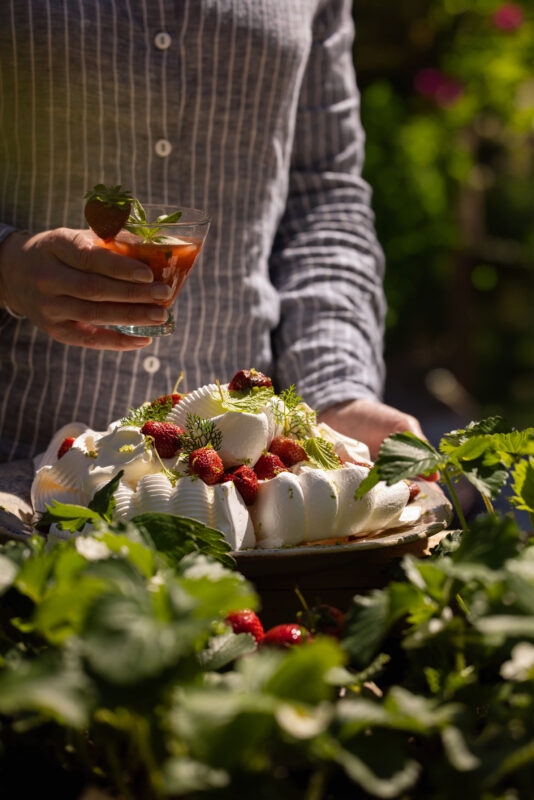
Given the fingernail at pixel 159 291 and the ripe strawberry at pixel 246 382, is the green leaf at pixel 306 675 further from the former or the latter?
the fingernail at pixel 159 291

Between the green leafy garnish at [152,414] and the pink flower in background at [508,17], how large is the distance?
4.46 metres

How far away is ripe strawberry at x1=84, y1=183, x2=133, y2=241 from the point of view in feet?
4.59

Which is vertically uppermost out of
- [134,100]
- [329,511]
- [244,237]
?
[134,100]

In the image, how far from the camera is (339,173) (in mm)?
2244

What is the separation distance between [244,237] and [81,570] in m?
1.44

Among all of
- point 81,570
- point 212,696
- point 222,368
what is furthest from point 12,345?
point 212,696

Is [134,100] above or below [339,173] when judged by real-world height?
above

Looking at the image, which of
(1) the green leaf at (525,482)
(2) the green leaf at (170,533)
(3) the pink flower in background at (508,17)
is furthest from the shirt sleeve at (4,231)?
(3) the pink flower in background at (508,17)

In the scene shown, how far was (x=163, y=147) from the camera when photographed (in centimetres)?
184

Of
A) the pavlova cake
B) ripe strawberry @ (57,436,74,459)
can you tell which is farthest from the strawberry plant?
ripe strawberry @ (57,436,74,459)

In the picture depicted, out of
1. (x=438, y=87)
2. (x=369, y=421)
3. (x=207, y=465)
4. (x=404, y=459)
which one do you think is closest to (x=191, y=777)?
(x=404, y=459)

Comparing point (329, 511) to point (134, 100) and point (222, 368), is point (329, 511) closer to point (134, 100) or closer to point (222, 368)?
point (222, 368)

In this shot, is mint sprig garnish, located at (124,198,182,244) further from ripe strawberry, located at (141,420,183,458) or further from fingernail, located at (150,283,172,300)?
ripe strawberry, located at (141,420,183,458)

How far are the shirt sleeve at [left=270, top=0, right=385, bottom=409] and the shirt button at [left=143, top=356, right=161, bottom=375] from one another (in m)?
0.32
